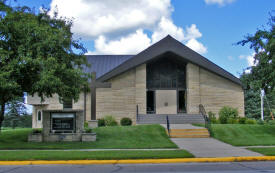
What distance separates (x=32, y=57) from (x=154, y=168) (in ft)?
29.2

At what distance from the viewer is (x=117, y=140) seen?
18.2m

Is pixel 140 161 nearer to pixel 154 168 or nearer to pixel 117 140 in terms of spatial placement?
pixel 154 168

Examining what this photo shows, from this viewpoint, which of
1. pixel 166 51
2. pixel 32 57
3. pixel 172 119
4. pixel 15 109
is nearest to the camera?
pixel 32 57

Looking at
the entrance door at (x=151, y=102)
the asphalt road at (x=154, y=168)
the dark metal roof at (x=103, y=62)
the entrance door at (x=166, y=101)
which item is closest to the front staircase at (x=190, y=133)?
the asphalt road at (x=154, y=168)

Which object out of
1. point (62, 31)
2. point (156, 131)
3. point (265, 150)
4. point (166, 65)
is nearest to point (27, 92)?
point (62, 31)

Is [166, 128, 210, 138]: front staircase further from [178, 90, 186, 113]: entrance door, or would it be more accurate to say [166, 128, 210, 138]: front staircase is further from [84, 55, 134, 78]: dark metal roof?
[84, 55, 134, 78]: dark metal roof

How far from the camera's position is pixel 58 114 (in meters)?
18.8

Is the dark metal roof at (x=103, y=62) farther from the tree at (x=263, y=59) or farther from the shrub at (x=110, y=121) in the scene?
the tree at (x=263, y=59)

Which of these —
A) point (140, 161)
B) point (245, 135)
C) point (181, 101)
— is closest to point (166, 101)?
point (181, 101)

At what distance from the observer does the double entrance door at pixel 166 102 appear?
2984cm

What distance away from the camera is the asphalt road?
995 cm

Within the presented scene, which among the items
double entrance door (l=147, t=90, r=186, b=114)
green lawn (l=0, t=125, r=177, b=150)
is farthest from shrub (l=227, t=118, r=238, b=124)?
green lawn (l=0, t=125, r=177, b=150)

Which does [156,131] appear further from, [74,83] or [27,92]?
[27,92]

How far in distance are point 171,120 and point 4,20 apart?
637 inches
